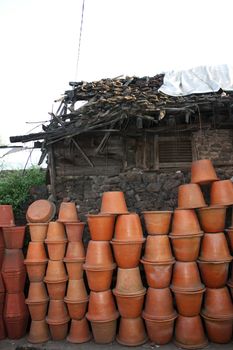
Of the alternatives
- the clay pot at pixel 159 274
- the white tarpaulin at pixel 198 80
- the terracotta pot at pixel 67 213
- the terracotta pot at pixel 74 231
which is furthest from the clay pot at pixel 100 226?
the white tarpaulin at pixel 198 80

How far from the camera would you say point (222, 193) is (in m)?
4.48

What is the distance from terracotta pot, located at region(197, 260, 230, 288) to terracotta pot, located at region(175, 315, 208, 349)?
1.77 feet

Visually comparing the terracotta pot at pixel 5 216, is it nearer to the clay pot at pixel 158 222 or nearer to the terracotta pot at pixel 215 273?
the clay pot at pixel 158 222

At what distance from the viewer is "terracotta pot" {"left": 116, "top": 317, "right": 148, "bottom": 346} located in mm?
4246

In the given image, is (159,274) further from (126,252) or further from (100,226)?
(100,226)

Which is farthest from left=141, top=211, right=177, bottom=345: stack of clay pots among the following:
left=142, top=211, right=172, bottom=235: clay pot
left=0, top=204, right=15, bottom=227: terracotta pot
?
left=0, top=204, right=15, bottom=227: terracotta pot

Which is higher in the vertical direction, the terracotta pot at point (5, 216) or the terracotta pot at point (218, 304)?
the terracotta pot at point (5, 216)

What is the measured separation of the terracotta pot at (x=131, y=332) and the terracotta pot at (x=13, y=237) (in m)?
2.07

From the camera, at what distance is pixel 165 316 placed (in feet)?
13.6

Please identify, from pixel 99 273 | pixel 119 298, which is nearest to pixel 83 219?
pixel 99 273

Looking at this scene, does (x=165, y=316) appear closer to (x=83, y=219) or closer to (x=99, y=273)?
(x=99, y=273)

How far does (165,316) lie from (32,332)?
6.85 feet

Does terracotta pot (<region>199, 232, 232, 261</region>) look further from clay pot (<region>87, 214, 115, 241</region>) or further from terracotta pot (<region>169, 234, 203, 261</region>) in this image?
clay pot (<region>87, 214, 115, 241</region>)

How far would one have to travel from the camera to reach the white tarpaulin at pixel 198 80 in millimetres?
5402
